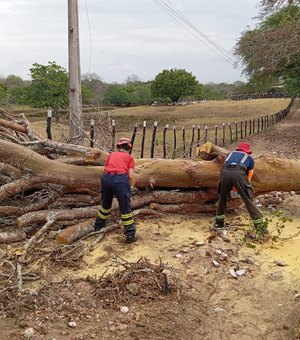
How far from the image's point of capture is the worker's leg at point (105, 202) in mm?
5652

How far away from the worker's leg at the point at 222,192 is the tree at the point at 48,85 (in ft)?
94.9

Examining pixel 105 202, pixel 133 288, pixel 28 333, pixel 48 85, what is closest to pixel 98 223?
pixel 105 202

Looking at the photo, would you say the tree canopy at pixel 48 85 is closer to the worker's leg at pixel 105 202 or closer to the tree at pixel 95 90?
the tree at pixel 95 90

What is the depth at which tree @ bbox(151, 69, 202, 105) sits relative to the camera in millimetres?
58625

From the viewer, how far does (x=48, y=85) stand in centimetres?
3400

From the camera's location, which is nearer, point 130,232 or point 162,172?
point 130,232

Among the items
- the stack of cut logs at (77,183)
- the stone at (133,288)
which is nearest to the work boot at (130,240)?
the stack of cut logs at (77,183)

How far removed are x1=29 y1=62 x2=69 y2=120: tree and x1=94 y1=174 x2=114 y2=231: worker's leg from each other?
94.9ft

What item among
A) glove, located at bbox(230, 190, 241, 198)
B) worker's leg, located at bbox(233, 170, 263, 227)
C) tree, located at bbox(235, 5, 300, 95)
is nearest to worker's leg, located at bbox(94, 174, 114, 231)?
worker's leg, located at bbox(233, 170, 263, 227)

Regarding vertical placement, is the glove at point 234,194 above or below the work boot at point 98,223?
above

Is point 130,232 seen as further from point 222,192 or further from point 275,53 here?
point 275,53

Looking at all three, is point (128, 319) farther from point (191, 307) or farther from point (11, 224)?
point (11, 224)

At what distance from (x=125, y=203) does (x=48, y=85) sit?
30.1m

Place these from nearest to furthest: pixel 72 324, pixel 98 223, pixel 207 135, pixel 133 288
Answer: pixel 72 324 < pixel 133 288 < pixel 98 223 < pixel 207 135
